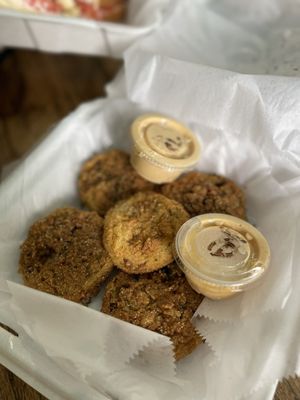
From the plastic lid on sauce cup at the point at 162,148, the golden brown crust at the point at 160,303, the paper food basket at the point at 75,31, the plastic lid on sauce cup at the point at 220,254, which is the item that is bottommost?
the golden brown crust at the point at 160,303

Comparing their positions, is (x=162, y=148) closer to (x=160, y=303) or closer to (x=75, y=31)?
(x=160, y=303)

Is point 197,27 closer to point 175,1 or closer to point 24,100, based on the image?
point 175,1

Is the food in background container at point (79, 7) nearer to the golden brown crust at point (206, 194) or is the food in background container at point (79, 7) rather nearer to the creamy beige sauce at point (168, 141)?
the creamy beige sauce at point (168, 141)

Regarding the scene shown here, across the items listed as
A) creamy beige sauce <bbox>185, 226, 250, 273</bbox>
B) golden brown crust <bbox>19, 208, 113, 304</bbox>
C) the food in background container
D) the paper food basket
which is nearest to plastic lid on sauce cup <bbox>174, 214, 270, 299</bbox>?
creamy beige sauce <bbox>185, 226, 250, 273</bbox>

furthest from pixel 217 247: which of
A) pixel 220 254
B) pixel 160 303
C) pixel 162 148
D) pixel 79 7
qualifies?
pixel 79 7

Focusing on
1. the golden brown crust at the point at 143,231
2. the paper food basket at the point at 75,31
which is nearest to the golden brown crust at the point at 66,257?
the golden brown crust at the point at 143,231
